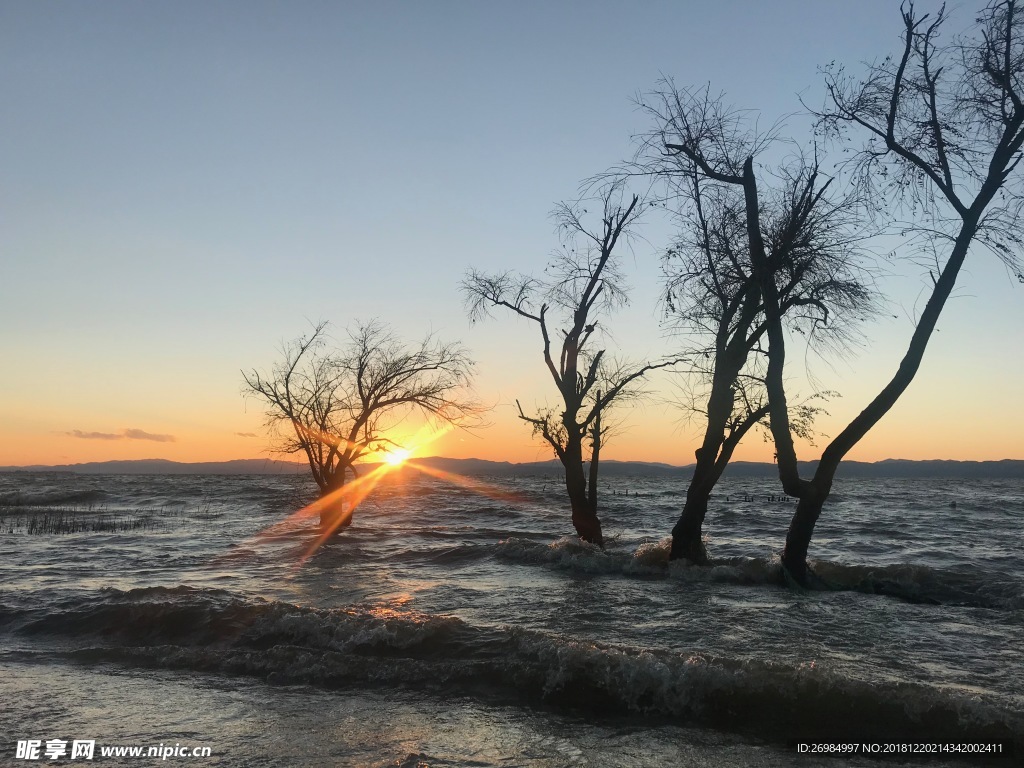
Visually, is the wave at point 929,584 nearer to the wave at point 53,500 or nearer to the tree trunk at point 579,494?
the tree trunk at point 579,494

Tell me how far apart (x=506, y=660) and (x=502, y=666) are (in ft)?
0.52

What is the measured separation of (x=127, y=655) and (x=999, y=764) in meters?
10.7

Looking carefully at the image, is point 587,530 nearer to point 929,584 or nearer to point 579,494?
point 579,494

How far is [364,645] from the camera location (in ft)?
32.5

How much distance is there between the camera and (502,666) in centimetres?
901

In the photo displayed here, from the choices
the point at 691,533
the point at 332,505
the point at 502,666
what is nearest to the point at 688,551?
the point at 691,533

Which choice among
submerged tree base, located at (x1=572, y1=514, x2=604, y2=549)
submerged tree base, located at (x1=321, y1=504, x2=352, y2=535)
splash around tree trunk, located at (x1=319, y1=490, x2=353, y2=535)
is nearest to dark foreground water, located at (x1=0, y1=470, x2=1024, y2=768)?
submerged tree base, located at (x1=572, y1=514, x2=604, y2=549)

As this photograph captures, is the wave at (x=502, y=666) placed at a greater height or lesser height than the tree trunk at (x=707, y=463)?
lesser

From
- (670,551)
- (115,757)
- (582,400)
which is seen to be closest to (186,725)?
(115,757)

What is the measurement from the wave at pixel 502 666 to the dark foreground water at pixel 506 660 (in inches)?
1.1

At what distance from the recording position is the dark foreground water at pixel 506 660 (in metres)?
6.85

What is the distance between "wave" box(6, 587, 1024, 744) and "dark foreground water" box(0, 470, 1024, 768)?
0.03 m

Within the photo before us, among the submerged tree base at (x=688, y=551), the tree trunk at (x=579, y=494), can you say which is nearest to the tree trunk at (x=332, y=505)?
the tree trunk at (x=579, y=494)

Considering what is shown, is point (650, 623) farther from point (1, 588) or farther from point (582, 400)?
point (1, 588)
